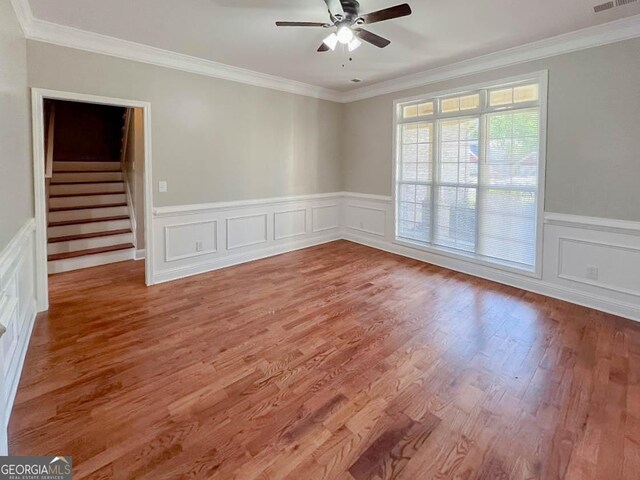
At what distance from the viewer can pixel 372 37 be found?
3004 mm

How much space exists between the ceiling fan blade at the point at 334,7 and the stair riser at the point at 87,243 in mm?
4615

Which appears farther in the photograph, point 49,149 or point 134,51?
point 49,149

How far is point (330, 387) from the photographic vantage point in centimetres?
228

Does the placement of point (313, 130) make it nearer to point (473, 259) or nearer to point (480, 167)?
point (480, 167)

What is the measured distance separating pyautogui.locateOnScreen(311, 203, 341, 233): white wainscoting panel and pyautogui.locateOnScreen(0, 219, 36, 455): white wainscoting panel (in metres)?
4.02

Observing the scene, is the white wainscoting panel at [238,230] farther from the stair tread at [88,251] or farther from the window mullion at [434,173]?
the window mullion at [434,173]

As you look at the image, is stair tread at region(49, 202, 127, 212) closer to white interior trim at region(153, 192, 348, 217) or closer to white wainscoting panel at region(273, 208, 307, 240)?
white interior trim at region(153, 192, 348, 217)

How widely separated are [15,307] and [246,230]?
3.18 meters

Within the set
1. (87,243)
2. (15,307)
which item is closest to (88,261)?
(87,243)

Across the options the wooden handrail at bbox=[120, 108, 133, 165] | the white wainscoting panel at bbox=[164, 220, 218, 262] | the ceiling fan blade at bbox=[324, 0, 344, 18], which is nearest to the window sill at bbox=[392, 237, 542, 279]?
the white wainscoting panel at bbox=[164, 220, 218, 262]

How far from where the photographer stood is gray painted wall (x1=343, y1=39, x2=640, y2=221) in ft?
10.7

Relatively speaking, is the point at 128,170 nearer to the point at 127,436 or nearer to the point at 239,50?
the point at 239,50

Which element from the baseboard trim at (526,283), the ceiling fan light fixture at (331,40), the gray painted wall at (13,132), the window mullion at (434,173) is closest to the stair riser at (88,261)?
the gray painted wall at (13,132)

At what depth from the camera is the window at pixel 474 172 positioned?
13.3 ft
